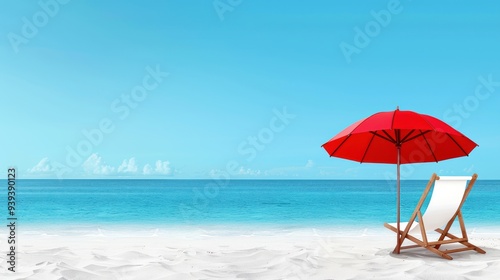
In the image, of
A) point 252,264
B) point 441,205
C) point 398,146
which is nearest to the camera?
point 252,264

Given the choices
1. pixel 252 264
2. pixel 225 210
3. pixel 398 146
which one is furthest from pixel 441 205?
pixel 225 210

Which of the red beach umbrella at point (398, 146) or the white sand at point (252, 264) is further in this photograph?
the red beach umbrella at point (398, 146)

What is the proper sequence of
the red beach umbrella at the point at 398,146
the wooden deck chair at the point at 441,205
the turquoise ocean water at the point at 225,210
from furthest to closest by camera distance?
the turquoise ocean water at the point at 225,210 → the red beach umbrella at the point at 398,146 → the wooden deck chair at the point at 441,205

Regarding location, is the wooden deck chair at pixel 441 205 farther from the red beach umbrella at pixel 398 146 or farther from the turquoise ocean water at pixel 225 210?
the turquoise ocean water at pixel 225 210

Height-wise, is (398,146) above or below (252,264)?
above

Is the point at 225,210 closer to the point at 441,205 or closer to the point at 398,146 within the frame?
the point at 398,146

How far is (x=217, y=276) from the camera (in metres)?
4.16

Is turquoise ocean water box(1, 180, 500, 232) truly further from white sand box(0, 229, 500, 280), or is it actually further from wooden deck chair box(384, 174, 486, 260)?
wooden deck chair box(384, 174, 486, 260)

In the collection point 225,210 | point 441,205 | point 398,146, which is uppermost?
point 398,146

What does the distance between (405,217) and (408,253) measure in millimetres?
17163

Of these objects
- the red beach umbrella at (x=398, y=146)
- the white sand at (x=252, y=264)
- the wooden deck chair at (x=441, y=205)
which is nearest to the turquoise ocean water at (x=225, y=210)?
the red beach umbrella at (x=398, y=146)

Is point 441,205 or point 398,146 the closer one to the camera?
point 441,205

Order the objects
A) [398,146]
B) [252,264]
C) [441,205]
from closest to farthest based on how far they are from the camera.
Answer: [252,264] → [441,205] → [398,146]

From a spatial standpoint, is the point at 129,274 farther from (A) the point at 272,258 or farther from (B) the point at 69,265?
(A) the point at 272,258
